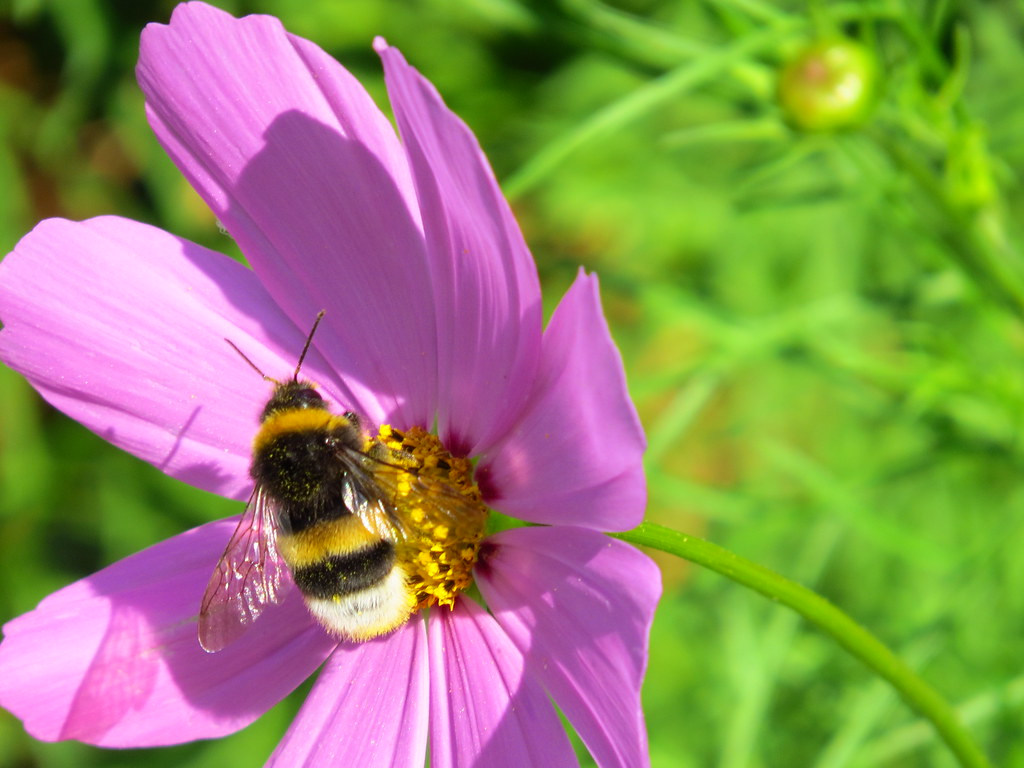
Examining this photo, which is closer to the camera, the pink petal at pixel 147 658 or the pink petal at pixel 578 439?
the pink petal at pixel 578 439

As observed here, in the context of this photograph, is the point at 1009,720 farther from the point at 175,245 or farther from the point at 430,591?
the point at 175,245

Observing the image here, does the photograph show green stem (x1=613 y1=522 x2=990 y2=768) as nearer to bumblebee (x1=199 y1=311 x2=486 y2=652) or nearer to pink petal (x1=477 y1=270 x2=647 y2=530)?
pink petal (x1=477 y1=270 x2=647 y2=530)

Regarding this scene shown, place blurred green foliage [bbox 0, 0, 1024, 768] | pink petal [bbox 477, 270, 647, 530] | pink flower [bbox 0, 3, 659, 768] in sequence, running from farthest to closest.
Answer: blurred green foliage [bbox 0, 0, 1024, 768], pink flower [bbox 0, 3, 659, 768], pink petal [bbox 477, 270, 647, 530]

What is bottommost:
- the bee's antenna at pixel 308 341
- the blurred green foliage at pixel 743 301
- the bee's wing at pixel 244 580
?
the blurred green foliage at pixel 743 301

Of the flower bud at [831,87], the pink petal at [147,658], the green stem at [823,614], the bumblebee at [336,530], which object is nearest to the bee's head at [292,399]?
the bumblebee at [336,530]

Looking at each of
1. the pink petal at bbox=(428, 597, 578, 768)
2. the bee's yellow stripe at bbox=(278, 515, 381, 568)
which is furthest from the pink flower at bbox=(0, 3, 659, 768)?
the bee's yellow stripe at bbox=(278, 515, 381, 568)

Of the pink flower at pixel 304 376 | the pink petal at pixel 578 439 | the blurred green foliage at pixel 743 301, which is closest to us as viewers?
the pink petal at pixel 578 439

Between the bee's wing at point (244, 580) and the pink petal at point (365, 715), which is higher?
the bee's wing at point (244, 580)

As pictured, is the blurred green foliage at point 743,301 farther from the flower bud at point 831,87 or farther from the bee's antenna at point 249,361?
the bee's antenna at point 249,361

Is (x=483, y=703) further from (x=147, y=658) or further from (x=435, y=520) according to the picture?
(x=147, y=658)
